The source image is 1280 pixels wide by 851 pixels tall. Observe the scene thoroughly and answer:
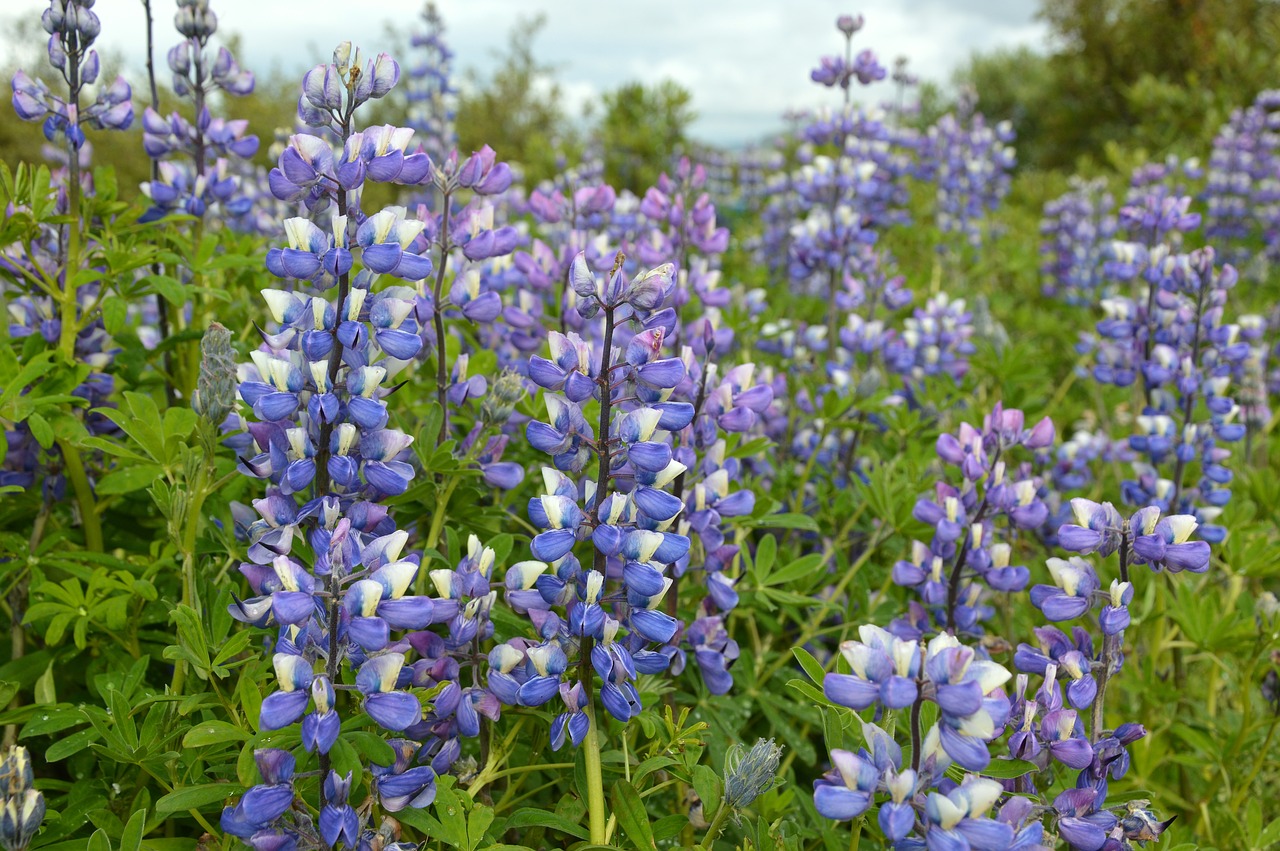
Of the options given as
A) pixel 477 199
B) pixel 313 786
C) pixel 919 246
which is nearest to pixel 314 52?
pixel 919 246

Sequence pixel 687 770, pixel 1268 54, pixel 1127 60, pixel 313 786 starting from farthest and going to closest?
pixel 1127 60, pixel 1268 54, pixel 687 770, pixel 313 786

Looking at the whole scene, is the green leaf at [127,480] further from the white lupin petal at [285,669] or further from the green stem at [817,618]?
the green stem at [817,618]

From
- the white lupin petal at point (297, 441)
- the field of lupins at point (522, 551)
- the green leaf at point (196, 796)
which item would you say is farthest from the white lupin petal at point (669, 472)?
the green leaf at point (196, 796)

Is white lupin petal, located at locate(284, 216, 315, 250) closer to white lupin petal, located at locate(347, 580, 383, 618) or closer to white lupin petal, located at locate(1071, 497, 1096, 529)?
white lupin petal, located at locate(347, 580, 383, 618)

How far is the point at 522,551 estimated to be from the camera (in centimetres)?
222

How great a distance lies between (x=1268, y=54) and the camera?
11.5 metres

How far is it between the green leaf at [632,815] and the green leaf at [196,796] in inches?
22.7

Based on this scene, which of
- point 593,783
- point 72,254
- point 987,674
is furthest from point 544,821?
point 72,254

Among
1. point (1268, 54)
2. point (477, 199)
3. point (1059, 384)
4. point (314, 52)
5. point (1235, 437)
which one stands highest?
point (314, 52)

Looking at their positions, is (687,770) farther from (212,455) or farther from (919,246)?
(919,246)

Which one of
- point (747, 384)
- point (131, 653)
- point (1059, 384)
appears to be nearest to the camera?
point (131, 653)

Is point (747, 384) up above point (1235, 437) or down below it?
above

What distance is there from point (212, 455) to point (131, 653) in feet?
1.86

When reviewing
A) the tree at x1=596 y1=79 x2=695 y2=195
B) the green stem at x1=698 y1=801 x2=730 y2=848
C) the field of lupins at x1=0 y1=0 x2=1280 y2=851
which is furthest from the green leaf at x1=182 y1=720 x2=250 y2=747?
the tree at x1=596 y1=79 x2=695 y2=195
